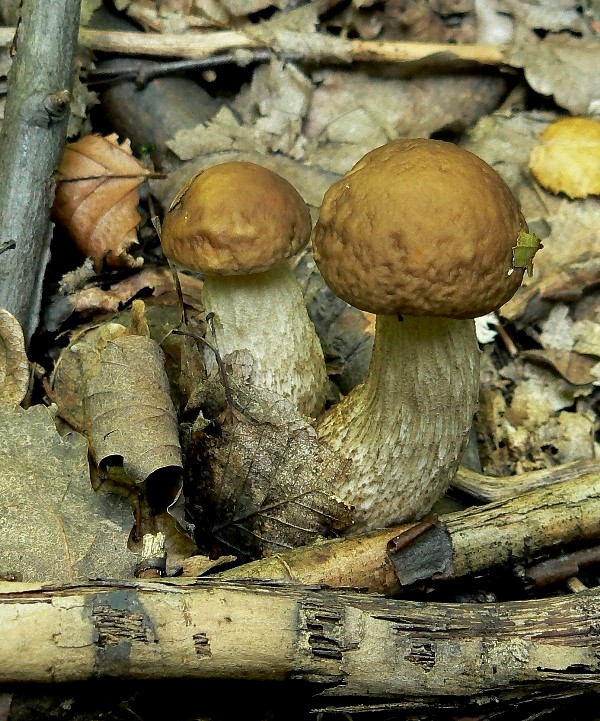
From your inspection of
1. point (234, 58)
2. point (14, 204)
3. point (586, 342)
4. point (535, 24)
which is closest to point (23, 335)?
point (14, 204)

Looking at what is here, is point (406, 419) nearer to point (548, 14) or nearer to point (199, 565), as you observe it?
point (199, 565)

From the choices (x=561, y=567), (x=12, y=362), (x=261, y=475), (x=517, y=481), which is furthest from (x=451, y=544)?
(x=12, y=362)

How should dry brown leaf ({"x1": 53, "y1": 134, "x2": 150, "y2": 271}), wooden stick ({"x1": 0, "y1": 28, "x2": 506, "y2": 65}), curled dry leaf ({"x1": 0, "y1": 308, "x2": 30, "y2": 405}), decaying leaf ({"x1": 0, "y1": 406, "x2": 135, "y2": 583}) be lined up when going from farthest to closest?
wooden stick ({"x1": 0, "y1": 28, "x2": 506, "y2": 65}), dry brown leaf ({"x1": 53, "y1": 134, "x2": 150, "y2": 271}), curled dry leaf ({"x1": 0, "y1": 308, "x2": 30, "y2": 405}), decaying leaf ({"x1": 0, "y1": 406, "x2": 135, "y2": 583})

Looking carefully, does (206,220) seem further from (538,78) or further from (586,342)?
(538,78)

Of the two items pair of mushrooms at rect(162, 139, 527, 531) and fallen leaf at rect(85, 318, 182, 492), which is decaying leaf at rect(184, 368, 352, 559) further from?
fallen leaf at rect(85, 318, 182, 492)

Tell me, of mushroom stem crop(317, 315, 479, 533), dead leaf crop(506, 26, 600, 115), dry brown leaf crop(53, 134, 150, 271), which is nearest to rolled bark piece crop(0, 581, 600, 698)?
mushroom stem crop(317, 315, 479, 533)
